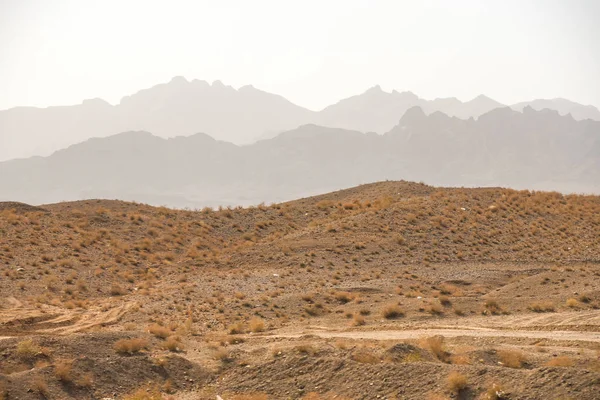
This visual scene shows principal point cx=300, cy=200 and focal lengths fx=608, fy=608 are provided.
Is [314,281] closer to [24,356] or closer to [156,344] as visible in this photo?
[156,344]

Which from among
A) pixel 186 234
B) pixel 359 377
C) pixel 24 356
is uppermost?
pixel 186 234

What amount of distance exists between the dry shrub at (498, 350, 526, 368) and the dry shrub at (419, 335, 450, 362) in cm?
147

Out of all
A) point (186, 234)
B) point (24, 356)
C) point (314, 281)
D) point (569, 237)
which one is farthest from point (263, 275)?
point (569, 237)

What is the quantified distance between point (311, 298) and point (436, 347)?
40.0ft

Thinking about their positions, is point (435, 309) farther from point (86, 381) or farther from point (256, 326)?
point (86, 381)

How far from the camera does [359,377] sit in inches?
602

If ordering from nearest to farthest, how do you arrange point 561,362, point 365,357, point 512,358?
1. point 561,362
2. point 512,358
3. point 365,357

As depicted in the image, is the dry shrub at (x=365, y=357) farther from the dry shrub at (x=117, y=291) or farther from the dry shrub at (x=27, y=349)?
the dry shrub at (x=117, y=291)

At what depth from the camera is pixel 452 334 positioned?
21031mm

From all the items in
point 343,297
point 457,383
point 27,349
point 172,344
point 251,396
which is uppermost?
point 27,349

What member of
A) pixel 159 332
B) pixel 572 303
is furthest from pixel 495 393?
pixel 572 303

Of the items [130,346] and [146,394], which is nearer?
[146,394]

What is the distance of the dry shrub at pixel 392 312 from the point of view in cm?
2606

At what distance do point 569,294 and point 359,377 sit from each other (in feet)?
54.1
